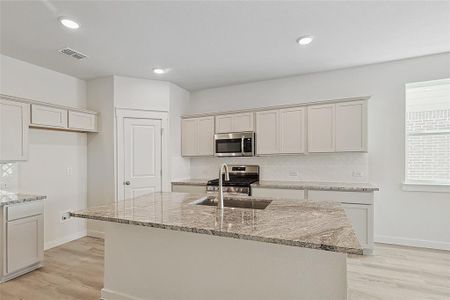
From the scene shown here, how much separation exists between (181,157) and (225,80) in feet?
5.66

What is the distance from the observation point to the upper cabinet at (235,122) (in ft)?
14.0

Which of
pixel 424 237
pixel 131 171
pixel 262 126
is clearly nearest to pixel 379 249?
pixel 424 237

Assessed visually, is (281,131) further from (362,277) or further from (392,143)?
(362,277)

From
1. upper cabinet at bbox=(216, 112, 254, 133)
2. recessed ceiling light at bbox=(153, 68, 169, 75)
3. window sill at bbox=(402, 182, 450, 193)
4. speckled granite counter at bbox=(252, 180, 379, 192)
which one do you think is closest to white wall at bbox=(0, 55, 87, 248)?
recessed ceiling light at bbox=(153, 68, 169, 75)

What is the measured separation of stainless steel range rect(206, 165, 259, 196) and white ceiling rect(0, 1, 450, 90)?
1.78 metres

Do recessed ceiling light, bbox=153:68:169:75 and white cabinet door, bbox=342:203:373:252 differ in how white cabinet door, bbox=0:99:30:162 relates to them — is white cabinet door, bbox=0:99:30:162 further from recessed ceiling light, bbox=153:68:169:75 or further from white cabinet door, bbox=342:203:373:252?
white cabinet door, bbox=342:203:373:252

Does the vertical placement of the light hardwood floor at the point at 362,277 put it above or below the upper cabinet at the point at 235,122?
below

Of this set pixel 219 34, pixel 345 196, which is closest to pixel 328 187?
pixel 345 196

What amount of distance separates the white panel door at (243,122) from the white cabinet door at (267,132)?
0.43ft

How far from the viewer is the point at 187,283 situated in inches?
76.2

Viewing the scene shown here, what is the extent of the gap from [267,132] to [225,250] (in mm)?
2652

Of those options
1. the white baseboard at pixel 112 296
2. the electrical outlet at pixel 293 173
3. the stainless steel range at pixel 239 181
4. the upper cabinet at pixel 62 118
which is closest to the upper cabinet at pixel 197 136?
the stainless steel range at pixel 239 181

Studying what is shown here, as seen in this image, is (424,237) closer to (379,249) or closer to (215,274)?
(379,249)

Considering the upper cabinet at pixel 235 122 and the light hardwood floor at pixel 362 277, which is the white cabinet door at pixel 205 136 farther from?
the light hardwood floor at pixel 362 277
